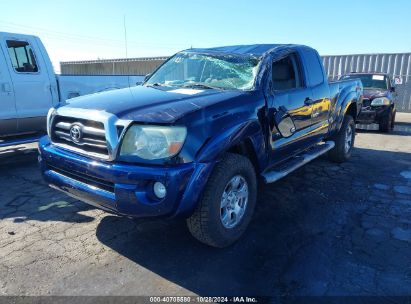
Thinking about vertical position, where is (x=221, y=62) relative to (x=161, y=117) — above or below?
above

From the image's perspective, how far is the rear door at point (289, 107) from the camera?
3982 millimetres

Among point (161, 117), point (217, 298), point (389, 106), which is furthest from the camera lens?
point (389, 106)

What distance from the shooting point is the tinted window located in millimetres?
5008

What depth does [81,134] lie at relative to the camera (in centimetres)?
318

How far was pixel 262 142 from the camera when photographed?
3674 millimetres

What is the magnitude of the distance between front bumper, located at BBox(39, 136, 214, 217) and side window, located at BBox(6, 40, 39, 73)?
159 inches

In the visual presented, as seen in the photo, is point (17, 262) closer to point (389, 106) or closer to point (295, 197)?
point (295, 197)

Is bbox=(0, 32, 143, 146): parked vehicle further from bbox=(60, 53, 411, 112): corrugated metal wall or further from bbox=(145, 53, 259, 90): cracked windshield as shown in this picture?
bbox=(60, 53, 411, 112): corrugated metal wall

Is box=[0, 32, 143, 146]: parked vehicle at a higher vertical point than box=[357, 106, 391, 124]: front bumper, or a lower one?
higher

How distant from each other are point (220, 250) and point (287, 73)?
2366mm

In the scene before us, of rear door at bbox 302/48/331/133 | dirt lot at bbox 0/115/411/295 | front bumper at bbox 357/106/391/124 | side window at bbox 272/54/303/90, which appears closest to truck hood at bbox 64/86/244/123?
side window at bbox 272/54/303/90

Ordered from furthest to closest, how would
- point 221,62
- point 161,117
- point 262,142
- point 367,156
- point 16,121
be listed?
point 367,156 → point 16,121 → point 221,62 → point 262,142 → point 161,117

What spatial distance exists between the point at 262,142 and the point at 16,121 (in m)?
4.44

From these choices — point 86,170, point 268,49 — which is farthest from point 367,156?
point 86,170
